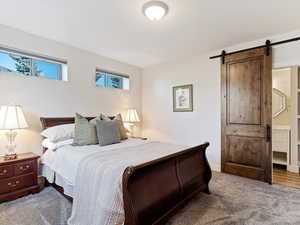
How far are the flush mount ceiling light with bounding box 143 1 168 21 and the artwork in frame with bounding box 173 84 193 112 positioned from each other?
6.87 feet

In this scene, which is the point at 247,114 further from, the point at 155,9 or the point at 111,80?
the point at 111,80

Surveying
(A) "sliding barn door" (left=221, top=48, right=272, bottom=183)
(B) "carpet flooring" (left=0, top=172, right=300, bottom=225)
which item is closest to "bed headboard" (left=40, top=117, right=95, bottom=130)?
(B) "carpet flooring" (left=0, top=172, right=300, bottom=225)

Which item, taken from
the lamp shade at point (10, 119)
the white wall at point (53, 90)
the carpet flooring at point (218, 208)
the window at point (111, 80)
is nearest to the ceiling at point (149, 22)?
the white wall at point (53, 90)

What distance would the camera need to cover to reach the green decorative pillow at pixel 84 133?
104 inches

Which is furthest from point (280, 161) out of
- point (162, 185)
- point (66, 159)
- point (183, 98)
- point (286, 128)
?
point (66, 159)

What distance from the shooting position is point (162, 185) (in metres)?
1.82

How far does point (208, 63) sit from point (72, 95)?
293 centimetres

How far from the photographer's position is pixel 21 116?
250cm

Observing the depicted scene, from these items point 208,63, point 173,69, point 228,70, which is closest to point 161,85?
point 173,69

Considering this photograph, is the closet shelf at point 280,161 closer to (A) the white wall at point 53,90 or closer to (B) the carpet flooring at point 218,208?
(B) the carpet flooring at point 218,208

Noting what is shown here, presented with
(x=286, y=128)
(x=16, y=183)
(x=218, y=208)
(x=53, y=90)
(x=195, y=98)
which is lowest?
(x=218, y=208)

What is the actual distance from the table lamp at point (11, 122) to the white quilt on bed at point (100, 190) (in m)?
1.22

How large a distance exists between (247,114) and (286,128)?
4.10 ft

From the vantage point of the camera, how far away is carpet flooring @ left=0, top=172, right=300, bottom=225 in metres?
1.91
